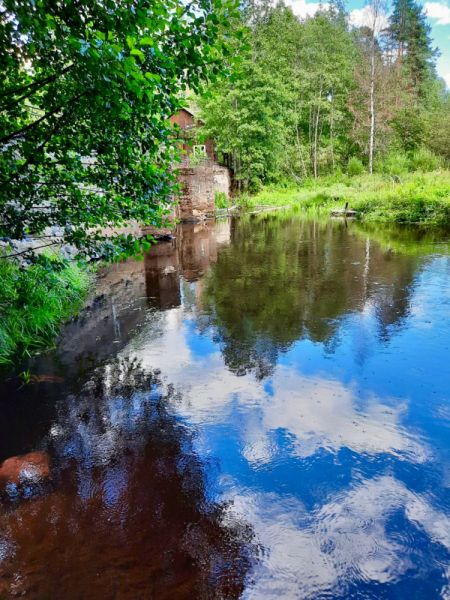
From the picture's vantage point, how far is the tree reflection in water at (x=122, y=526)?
2.28 m

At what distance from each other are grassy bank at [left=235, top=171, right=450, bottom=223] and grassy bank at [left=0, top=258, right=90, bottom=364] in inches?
645

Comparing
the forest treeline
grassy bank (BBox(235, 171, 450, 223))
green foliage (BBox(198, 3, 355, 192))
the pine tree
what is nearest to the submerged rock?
grassy bank (BBox(235, 171, 450, 223))

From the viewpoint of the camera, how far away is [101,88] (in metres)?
2.76

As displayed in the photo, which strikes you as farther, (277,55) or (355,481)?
(277,55)

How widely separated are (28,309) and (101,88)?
4500 mm

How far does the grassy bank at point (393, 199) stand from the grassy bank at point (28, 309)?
16.4 m

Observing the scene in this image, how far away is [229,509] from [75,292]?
20.6 feet

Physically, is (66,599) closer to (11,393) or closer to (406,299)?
(11,393)

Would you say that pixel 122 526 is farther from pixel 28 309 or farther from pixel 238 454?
pixel 28 309

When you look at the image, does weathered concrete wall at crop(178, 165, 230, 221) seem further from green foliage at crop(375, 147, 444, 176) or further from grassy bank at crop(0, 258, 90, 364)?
grassy bank at crop(0, 258, 90, 364)

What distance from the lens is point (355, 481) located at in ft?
9.92

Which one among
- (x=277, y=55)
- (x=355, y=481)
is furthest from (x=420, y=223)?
(x=277, y=55)

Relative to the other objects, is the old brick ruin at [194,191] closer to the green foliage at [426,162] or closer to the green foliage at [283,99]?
the green foliage at [283,99]

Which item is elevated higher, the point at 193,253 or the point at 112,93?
the point at 112,93
